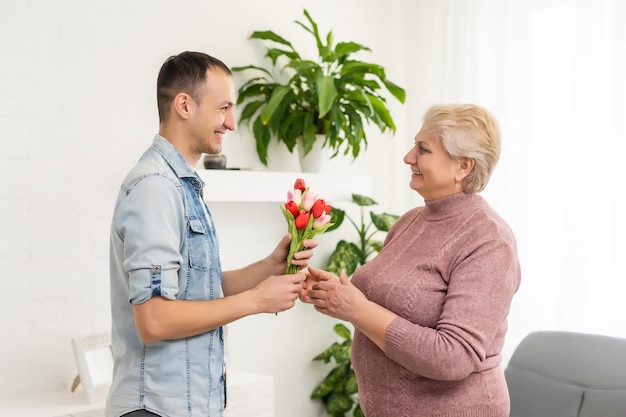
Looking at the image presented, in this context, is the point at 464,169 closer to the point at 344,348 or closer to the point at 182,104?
the point at 182,104

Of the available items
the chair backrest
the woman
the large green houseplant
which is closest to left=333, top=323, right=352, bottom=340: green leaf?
the large green houseplant

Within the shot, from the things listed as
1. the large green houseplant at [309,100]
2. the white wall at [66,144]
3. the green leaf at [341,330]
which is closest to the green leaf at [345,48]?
the large green houseplant at [309,100]

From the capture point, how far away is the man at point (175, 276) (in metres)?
1.70

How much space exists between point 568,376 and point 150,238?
1.97 meters

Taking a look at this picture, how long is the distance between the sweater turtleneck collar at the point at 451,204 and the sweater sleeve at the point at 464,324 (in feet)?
0.62

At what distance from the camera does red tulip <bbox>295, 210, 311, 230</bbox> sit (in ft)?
7.02

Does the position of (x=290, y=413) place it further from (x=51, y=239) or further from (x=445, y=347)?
(x=445, y=347)

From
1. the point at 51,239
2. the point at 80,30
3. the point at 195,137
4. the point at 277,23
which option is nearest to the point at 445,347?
the point at 195,137

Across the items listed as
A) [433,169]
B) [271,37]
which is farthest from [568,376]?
[271,37]

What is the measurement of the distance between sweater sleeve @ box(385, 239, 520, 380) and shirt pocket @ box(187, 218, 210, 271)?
584 mm

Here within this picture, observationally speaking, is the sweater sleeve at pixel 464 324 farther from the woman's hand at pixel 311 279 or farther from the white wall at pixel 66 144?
the white wall at pixel 66 144

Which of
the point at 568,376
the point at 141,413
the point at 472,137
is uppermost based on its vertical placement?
the point at 472,137

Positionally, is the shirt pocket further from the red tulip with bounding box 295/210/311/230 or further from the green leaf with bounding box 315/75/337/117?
the green leaf with bounding box 315/75/337/117

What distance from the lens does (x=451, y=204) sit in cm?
228
